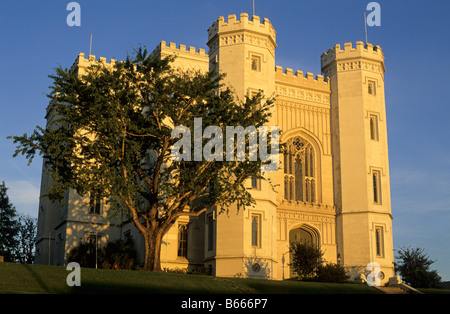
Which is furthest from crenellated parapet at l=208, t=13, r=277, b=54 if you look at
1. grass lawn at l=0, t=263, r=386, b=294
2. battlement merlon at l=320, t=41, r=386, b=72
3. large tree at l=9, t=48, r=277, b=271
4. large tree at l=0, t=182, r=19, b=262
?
large tree at l=0, t=182, r=19, b=262

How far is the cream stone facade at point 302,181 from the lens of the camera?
32.0 meters

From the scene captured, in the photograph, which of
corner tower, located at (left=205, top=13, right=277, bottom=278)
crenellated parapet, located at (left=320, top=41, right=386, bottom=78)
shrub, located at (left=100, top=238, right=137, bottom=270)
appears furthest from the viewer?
crenellated parapet, located at (left=320, top=41, right=386, bottom=78)

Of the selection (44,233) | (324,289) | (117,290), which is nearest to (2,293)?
(117,290)

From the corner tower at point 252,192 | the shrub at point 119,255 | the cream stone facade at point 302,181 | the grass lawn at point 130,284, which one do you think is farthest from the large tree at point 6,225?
the grass lawn at point 130,284

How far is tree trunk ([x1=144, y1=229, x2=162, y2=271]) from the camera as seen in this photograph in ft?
82.6

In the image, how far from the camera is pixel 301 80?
37.4 m

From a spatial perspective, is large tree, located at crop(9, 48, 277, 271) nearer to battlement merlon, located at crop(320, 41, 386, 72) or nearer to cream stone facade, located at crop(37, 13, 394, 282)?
cream stone facade, located at crop(37, 13, 394, 282)

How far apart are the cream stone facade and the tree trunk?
19.6 feet

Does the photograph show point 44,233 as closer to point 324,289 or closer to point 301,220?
point 301,220

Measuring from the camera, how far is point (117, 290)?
19.8 meters

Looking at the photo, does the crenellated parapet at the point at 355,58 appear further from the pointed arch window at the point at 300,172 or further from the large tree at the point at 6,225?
the large tree at the point at 6,225

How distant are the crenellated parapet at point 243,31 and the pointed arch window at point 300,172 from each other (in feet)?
21.9
